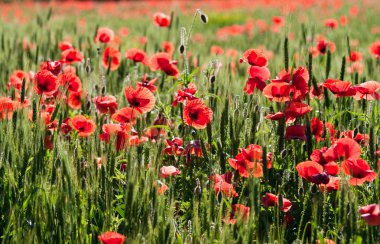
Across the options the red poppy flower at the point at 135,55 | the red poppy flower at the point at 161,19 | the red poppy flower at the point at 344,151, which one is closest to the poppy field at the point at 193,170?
the red poppy flower at the point at 344,151

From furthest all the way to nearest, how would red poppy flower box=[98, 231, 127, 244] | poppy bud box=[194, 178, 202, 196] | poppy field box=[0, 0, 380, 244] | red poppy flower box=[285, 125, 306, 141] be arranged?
red poppy flower box=[285, 125, 306, 141], poppy bud box=[194, 178, 202, 196], poppy field box=[0, 0, 380, 244], red poppy flower box=[98, 231, 127, 244]

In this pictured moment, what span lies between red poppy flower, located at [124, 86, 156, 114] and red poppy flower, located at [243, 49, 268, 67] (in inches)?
→ 12.2

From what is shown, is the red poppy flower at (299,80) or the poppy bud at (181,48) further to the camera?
the poppy bud at (181,48)

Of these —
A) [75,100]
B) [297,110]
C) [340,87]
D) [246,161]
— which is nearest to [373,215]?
[246,161]

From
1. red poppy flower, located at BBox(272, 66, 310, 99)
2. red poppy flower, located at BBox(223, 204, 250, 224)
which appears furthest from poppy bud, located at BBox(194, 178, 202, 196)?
red poppy flower, located at BBox(272, 66, 310, 99)

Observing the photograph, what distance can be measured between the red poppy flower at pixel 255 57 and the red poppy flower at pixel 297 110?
0.23 m

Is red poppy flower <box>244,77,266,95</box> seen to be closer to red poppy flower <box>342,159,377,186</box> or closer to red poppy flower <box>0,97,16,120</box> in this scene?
red poppy flower <box>342,159,377,186</box>

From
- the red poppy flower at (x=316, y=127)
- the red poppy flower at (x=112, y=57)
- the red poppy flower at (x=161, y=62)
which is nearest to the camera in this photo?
the red poppy flower at (x=316, y=127)

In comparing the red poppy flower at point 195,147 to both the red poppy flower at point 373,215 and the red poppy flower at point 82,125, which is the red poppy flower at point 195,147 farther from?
the red poppy flower at point 373,215

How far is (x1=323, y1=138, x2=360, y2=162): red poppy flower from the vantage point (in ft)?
4.75

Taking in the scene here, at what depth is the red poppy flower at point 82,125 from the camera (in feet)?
5.59

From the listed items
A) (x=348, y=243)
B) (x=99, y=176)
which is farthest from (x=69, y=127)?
(x=348, y=243)

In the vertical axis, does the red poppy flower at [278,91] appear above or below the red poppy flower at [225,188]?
above

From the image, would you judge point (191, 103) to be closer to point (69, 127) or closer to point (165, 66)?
point (69, 127)
